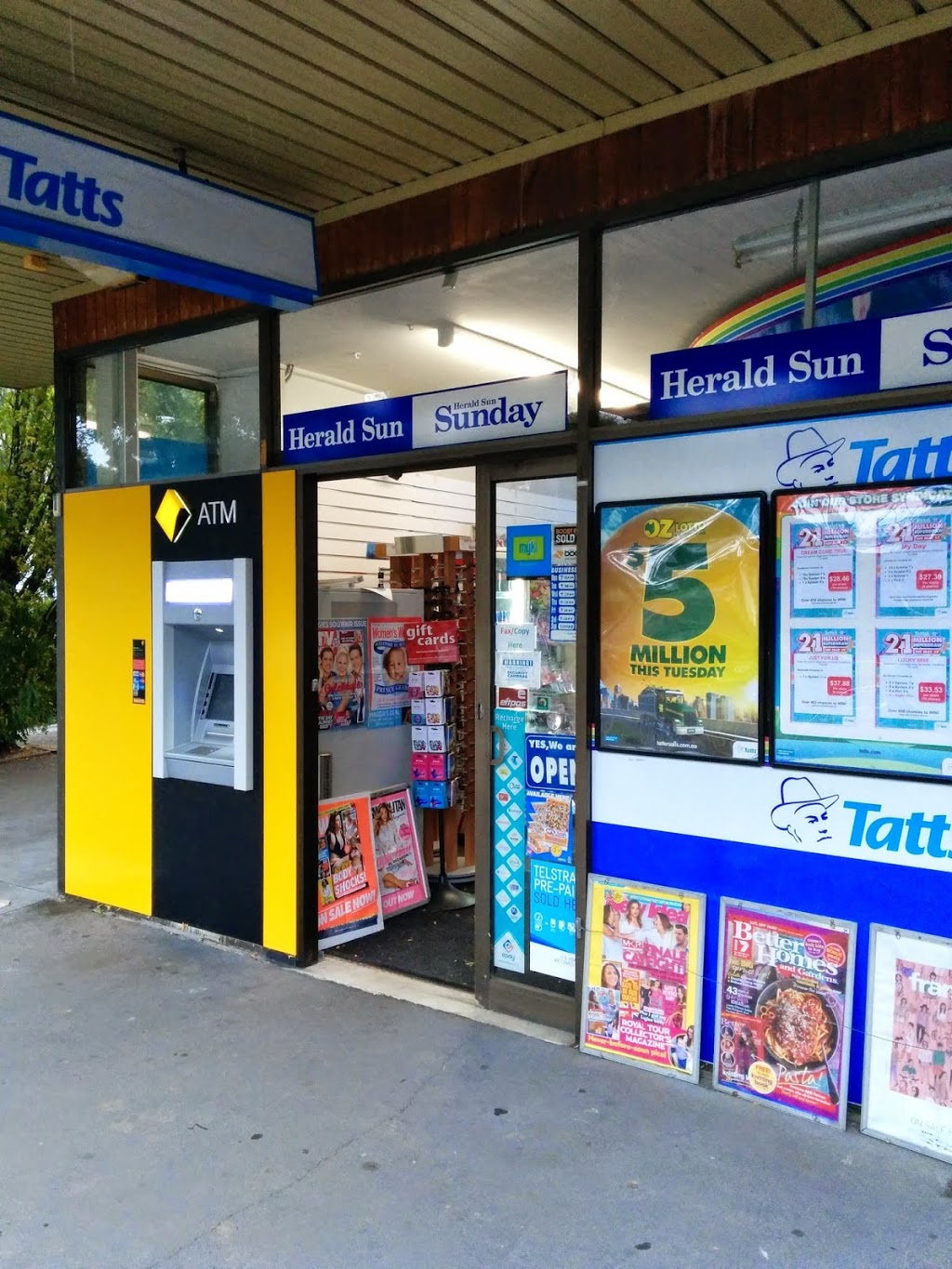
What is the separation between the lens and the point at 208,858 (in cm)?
479

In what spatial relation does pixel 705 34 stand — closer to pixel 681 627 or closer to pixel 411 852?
pixel 681 627

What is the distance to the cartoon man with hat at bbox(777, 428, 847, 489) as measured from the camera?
307 centimetres

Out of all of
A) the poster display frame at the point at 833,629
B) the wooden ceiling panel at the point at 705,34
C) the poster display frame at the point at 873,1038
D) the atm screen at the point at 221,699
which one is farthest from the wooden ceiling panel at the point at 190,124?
the poster display frame at the point at 873,1038

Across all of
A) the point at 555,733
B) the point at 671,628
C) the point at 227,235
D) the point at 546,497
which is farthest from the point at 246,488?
the point at 671,628

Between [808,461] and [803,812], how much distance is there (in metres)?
1.13

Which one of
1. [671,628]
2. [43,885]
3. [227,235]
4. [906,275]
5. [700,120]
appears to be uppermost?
[700,120]

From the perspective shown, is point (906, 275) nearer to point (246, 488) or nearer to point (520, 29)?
point (520, 29)

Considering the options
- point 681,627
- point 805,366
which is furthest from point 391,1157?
point 805,366

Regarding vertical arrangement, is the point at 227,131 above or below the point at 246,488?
above

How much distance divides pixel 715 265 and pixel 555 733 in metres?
1.82

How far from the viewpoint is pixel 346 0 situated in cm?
278

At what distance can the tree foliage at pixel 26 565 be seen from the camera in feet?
32.4

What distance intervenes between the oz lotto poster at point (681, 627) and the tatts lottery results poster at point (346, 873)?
1776mm

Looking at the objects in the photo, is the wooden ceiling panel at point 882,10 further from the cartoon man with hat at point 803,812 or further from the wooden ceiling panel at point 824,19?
the cartoon man with hat at point 803,812
